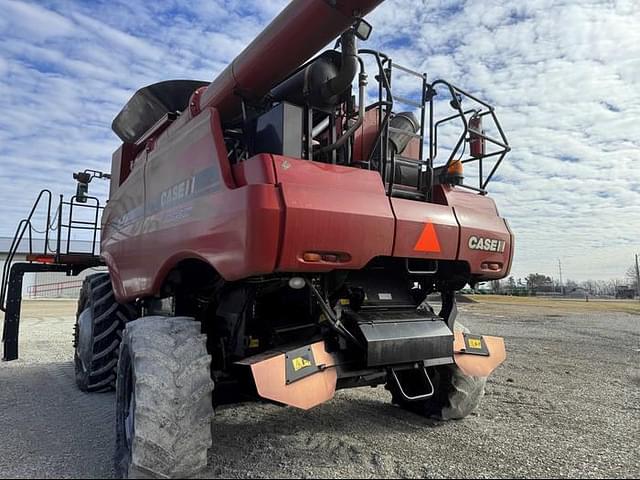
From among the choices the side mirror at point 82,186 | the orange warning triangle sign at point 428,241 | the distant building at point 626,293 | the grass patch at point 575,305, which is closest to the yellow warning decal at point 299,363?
the orange warning triangle sign at point 428,241

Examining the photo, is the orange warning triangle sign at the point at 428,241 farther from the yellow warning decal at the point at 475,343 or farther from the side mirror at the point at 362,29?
the side mirror at the point at 362,29

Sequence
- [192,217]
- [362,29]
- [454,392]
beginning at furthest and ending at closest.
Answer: [454,392] < [192,217] < [362,29]

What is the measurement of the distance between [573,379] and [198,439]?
5616 millimetres

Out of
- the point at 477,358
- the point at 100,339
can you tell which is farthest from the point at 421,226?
the point at 100,339

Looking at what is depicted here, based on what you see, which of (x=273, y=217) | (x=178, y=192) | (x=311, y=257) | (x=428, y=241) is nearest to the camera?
(x=273, y=217)

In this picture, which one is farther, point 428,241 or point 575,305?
point 575,305

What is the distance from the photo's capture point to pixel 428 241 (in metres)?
3.65

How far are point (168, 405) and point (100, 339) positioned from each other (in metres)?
3.05

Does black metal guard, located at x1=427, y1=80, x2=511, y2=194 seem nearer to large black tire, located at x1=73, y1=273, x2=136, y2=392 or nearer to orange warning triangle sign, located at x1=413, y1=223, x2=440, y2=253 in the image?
orange warning triangle sign, located at x1=413, y1=223, x2=440, y2=253

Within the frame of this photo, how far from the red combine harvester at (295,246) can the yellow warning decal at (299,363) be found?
15mm

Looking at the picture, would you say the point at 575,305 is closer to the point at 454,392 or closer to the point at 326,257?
the point at 454,392

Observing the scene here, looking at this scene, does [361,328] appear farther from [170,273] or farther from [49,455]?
[49,455]

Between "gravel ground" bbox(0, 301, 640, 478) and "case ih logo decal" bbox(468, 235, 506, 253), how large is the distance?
4.88 ft

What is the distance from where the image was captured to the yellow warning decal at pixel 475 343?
13.8 feet
